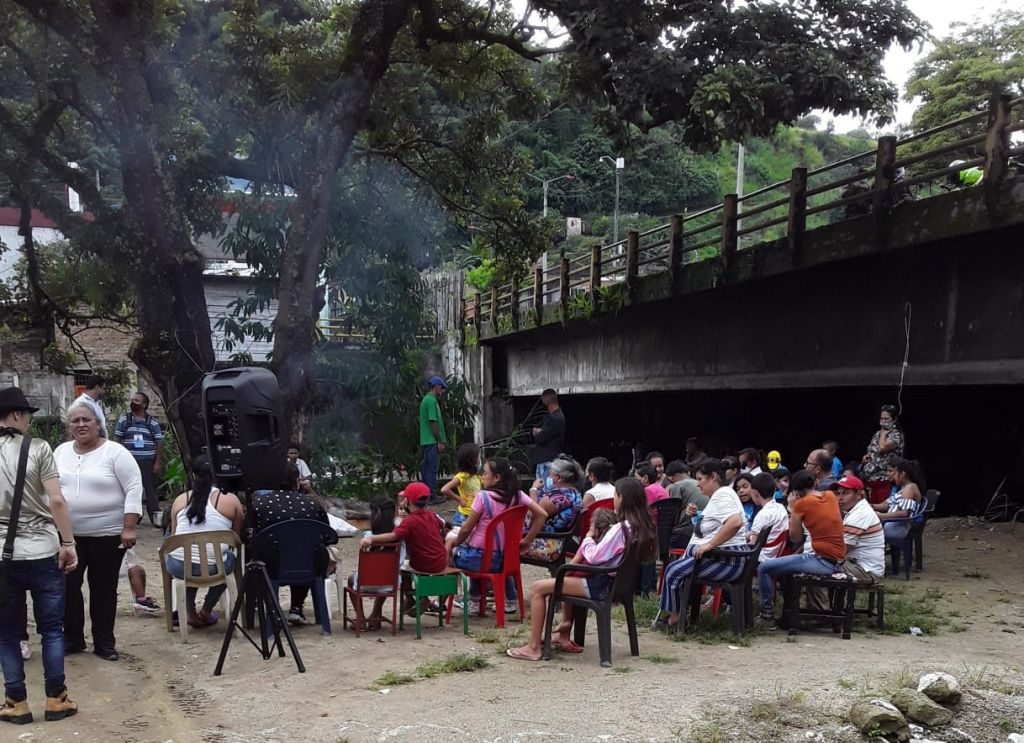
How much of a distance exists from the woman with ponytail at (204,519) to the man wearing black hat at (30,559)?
1.73 meters

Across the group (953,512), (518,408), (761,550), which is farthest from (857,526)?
(518,408)

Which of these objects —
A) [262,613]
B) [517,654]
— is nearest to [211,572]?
[262,613]

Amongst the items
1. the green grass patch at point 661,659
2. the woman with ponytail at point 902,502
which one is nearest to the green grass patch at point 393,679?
the green grass patch at point 661,659

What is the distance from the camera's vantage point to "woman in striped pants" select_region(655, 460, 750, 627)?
6844 mm

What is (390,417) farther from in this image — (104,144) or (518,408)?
(518,408)

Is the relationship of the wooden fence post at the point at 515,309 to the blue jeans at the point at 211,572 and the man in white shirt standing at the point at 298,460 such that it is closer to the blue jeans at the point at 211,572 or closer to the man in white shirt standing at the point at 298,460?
the man in white shirt standing at the point at 298,460

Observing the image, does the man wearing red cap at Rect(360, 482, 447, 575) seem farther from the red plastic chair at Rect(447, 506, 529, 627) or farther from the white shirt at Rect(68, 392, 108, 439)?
the white shirt at Rect(68, 392, 108, 439)

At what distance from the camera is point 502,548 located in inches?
287

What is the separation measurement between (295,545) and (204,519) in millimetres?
861

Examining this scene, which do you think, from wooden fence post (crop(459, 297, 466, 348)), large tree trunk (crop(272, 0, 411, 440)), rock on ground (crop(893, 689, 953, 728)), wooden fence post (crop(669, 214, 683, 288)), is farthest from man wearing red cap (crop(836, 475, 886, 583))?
wooden fence post (crop(459, 297, 466, 348))

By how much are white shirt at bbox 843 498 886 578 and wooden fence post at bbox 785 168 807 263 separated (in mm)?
5755

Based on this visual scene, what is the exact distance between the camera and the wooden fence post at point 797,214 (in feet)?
40.6

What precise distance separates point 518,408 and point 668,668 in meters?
19.6

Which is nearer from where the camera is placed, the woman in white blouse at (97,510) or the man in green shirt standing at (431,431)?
the woman in white blouse at (97,510)
